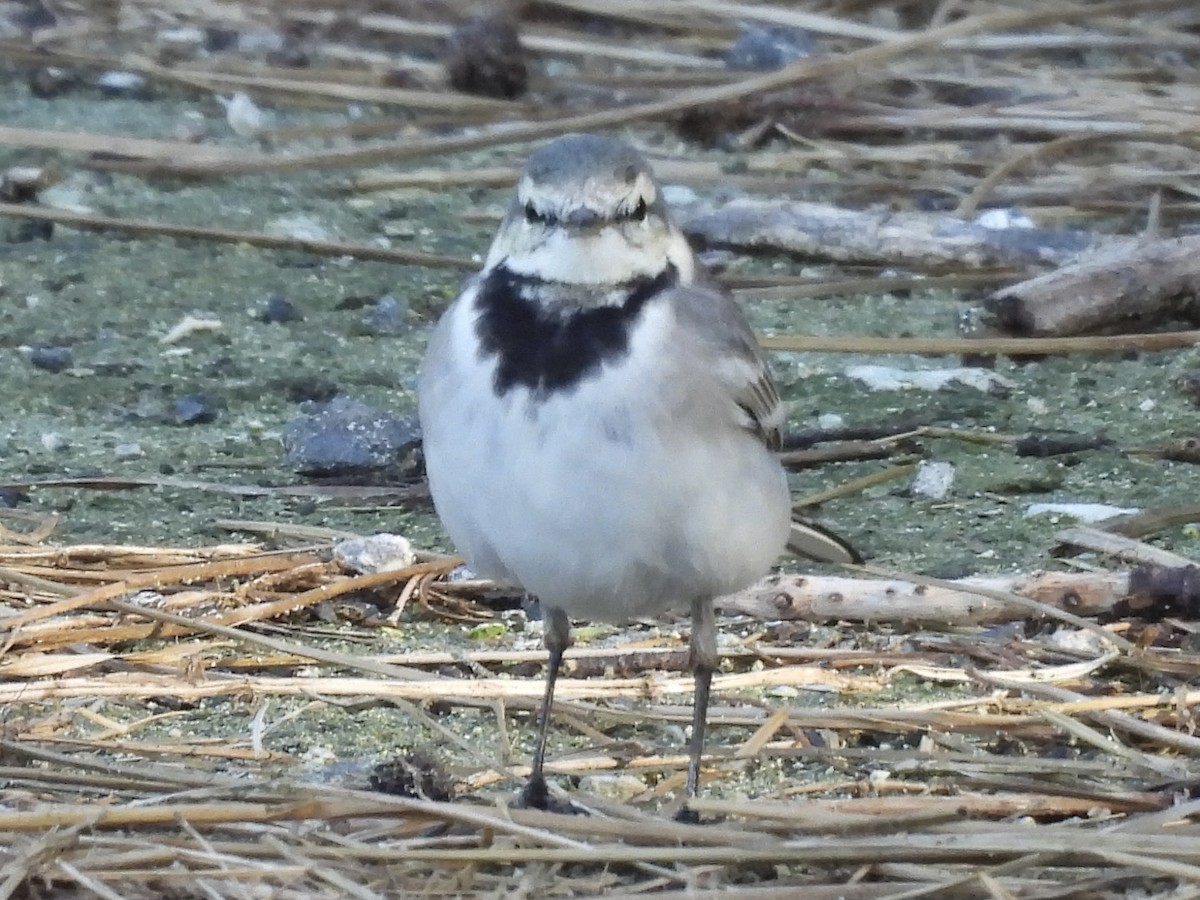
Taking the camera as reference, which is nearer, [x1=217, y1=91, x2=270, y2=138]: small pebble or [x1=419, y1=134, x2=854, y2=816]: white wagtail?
[x1=419, y1=134, x2=854, y2=816]: white wagtail

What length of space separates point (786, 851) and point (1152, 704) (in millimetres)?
1019

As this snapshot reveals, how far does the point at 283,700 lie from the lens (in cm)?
357

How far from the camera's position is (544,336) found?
9.87 feet

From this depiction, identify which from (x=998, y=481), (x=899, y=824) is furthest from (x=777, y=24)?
(x=899, y=824)

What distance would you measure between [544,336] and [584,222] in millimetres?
211

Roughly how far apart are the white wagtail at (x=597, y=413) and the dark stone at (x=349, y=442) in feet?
5.16

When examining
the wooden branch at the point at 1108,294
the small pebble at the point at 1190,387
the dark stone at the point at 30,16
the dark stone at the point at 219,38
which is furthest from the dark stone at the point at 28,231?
the small pebble at the point at 1190,387

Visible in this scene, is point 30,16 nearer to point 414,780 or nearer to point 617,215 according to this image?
point 617,215

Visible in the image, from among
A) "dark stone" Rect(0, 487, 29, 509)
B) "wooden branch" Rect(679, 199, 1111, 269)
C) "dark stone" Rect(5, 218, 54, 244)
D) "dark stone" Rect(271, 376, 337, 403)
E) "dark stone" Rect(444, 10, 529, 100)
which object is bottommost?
"dark stone" Rect(0, 487, 29, 509)

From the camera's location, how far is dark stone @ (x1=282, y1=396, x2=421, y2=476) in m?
4.79

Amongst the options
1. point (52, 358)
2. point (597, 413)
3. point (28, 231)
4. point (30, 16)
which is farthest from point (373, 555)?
Result: point (30, 16)

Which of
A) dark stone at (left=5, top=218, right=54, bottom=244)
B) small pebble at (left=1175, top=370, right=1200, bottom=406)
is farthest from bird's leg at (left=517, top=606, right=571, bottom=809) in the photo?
dark stone at (left=5, top=218, right=54, bottom=244)

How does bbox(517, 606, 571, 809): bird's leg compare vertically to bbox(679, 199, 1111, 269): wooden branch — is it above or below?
below

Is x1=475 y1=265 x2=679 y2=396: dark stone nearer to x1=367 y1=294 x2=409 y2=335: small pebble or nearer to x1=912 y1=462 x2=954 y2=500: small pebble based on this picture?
x1=912 y1=462 x2=954 y2=500: small pebble
